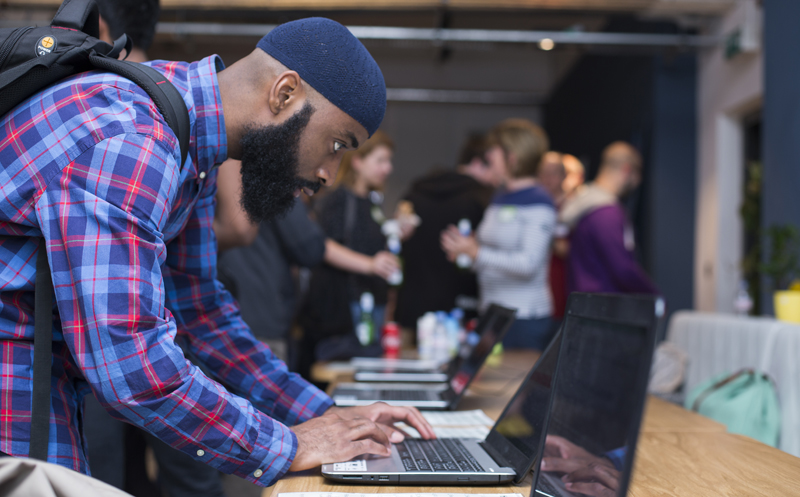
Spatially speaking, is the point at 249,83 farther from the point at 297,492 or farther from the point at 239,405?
the point at 297,492

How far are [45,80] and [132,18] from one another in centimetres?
94

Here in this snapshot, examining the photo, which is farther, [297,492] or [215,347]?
[215,347]

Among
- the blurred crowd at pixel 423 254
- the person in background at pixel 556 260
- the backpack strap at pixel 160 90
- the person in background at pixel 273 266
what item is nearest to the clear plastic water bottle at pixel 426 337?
the blurred crowd at pixel 423 254

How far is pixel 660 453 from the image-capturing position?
1095 mm

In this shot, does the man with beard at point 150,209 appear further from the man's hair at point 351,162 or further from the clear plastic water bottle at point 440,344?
the man's hair at point 351,162

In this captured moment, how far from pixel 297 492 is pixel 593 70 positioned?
717 cm

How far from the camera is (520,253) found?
8.99 ft

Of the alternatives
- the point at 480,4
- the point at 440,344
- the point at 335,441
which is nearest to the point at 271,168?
the point at 335,441

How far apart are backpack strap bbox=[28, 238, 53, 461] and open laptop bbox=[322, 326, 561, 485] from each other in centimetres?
36

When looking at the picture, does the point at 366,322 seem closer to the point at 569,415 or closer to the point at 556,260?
the point at 556,260

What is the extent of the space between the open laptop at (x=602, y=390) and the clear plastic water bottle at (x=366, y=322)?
6.51 ft

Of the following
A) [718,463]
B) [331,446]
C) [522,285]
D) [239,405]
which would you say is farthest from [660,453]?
[522,285]

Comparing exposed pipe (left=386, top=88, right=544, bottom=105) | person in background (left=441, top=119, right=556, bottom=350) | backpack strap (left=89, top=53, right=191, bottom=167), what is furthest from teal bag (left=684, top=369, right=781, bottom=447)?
exposed pipe (left=386, top=88, right=544, bottom=105)

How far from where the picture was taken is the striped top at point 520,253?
8.93ft
